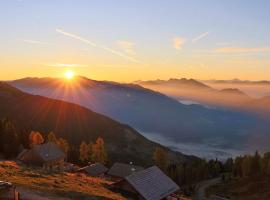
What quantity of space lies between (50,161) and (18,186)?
59.5 meters

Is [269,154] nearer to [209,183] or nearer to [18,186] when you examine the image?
[209,183]

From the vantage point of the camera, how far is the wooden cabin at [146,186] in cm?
5856

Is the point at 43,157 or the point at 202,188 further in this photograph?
the point at 202,188

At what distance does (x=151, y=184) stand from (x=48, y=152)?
5051 cm

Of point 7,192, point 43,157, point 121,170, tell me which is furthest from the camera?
point 121,170

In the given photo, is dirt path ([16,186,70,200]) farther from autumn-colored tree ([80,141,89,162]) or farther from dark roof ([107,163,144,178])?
autumn-colored tree ([80,141,89,162])

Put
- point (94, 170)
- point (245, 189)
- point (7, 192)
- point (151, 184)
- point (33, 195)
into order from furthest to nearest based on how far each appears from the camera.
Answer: point (245, 189) < point (94, 170) < point (151, 184) < point (33, 195) < point (7, 192)

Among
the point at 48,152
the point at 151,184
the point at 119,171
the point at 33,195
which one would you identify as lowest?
the point at 119,171

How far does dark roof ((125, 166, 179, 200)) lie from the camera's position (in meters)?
58.8

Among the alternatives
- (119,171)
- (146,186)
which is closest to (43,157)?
(119,171)

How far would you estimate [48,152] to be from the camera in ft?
345

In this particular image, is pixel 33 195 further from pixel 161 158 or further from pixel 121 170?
pixel 161 158

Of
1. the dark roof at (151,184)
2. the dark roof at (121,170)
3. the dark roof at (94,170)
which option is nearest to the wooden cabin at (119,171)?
the dark roof at (121,170)

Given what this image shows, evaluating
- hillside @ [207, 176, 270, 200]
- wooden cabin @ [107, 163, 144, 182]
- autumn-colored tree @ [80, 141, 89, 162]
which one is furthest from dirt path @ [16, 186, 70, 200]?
autumn-colored tree @ [80, 141, 89, 162]
